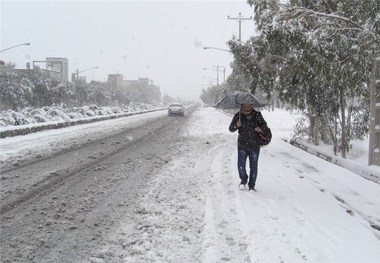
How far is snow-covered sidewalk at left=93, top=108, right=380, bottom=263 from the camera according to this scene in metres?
4.38

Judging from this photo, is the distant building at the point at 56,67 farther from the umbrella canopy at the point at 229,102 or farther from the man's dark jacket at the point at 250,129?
the man's dark jacket at the point at 250,129

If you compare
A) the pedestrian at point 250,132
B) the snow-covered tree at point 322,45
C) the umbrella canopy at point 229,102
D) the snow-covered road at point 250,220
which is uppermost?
the snow-covered tree at point 322,45

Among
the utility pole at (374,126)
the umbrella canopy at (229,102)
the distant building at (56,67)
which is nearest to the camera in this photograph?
the umbrella canopy at (229,102)

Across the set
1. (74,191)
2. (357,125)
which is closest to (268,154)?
(357,125)

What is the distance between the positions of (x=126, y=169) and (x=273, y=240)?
5454 mm

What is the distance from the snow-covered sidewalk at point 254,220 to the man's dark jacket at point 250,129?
0.88m

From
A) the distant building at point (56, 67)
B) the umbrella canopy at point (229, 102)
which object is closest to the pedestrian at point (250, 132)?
the umbrella canopy at point (229, 102)

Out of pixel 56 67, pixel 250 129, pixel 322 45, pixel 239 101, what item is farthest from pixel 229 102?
pixel 56 67

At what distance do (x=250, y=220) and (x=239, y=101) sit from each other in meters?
2.74

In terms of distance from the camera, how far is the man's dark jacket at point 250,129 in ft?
23.3

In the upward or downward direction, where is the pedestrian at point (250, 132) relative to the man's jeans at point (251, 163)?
upward

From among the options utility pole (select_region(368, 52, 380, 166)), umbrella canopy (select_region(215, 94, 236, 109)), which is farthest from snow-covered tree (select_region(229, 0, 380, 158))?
umbrella canopy (select_region(215, 94, 236, 109))

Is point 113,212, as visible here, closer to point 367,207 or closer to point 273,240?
point 273,240

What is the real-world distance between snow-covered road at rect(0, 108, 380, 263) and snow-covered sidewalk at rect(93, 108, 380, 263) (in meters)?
0.01
